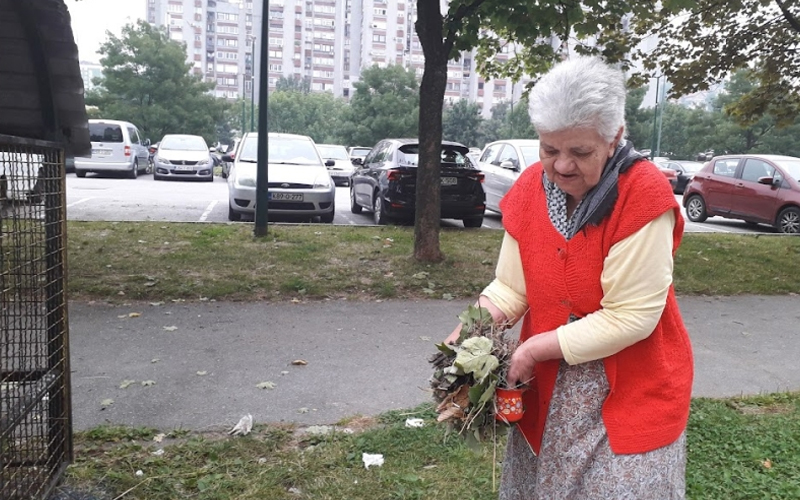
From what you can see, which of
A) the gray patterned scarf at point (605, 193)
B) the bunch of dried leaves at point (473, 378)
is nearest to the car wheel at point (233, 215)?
the bunch of dried leaves at point (473, 378)

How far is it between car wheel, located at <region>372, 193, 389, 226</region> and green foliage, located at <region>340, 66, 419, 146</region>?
38.8m

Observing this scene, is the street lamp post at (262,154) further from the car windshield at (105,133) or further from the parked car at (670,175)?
the car windshield at (105,133)

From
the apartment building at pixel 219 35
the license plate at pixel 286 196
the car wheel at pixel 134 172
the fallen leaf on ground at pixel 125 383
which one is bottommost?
the fallen leaf on ground at pixel 125 383

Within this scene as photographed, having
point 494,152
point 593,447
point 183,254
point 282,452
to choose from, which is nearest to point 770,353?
point 282,452

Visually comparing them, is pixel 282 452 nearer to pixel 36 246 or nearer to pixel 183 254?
pixel 36 246

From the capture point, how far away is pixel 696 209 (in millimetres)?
16469

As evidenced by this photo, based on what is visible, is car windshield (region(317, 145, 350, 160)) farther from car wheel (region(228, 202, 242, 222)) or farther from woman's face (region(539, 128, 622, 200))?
woman's face (region(539, 128, 622, 200))

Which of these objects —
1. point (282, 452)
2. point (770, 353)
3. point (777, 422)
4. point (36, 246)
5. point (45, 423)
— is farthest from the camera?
point (770, 353)

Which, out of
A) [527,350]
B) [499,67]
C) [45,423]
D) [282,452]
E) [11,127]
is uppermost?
[499,67]

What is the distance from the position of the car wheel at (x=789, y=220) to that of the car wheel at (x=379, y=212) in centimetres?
803

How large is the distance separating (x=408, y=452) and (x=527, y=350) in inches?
79.9

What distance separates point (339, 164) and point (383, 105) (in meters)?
25.8

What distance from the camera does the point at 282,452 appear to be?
12.5 ft

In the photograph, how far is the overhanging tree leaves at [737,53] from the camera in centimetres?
1127
